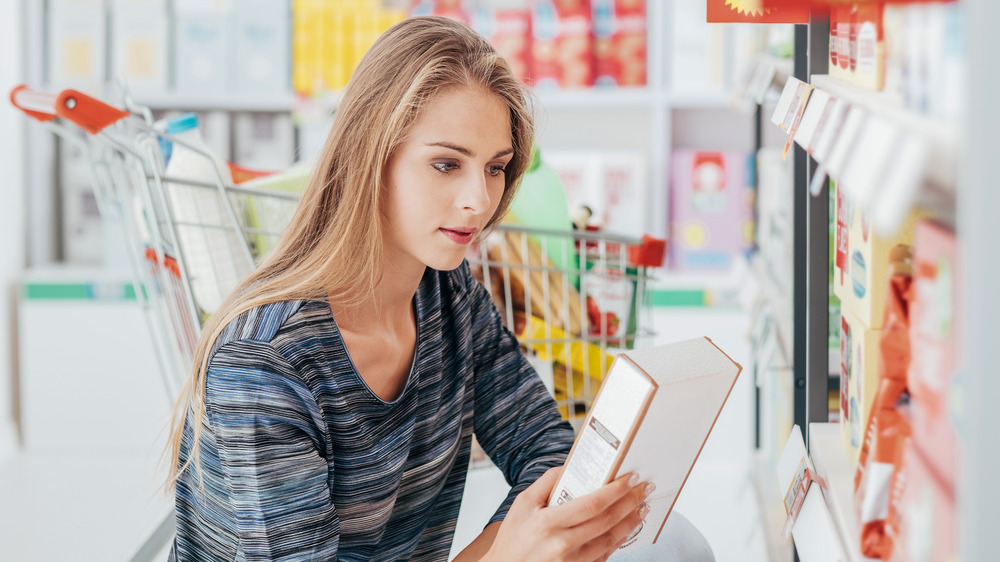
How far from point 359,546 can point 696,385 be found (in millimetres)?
556

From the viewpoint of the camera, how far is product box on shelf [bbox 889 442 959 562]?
1.74ft

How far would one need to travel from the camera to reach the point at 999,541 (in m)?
0.45

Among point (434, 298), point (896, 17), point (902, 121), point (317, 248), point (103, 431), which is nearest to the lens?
point (902, 121)

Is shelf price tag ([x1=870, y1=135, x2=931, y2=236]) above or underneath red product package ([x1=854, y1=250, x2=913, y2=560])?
above

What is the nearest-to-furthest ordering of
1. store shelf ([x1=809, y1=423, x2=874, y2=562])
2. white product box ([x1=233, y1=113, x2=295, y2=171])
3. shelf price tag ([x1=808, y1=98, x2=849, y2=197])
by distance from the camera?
shelf price tag ([x1=808, y1=98, x2=849, y2=197]) → store shelf ([x1=809, y1=423, x2=874, y2=562]) → white product box ([x1=233, y1=113, x2=295, y2=171])

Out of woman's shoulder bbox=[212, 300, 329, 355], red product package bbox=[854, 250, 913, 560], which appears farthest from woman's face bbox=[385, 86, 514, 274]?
red product package bbox=[854, 250, 913, 560]

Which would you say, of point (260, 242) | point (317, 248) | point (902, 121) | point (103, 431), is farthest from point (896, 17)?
point (103, 431)

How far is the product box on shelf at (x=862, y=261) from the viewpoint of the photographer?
31.2 inches

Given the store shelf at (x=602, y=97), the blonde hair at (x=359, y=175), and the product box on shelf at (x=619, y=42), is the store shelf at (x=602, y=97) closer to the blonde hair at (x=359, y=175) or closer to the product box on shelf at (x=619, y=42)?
the product box on shelf at (x=619, y=42)

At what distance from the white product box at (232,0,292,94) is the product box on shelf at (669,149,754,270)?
1.33 meters

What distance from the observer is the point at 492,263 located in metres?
1.65

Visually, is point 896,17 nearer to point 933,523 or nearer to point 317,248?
point 933,523

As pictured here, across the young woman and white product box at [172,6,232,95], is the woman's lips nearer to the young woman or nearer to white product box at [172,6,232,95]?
the young woman

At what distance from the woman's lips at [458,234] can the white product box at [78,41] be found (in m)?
2.41
